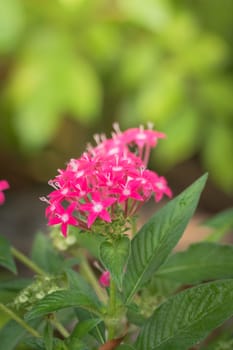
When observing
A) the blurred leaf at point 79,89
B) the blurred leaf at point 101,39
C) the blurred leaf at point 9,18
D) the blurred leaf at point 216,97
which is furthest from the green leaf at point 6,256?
the blurred leaf at point 216,97

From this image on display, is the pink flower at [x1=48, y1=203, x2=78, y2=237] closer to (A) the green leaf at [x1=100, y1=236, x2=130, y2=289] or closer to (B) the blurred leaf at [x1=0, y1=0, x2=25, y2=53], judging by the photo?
(A) the green leaf at [x1=100, y1=236, x2=130, y2=289]

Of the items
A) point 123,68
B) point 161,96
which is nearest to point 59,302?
point 161,96

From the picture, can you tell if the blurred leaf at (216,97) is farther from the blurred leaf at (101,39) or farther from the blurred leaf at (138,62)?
the blurred leaf at (101,39)

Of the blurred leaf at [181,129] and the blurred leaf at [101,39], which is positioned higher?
the blurred leaf at [101,39]

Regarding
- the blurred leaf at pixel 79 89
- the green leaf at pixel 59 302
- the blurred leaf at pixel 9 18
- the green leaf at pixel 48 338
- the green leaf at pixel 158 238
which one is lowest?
the green leaf at pixel 48 338

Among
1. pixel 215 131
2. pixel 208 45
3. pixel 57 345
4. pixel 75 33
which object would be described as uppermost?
pixel 75 33

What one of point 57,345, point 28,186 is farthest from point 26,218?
point 57,345

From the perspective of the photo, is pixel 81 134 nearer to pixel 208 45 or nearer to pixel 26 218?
pixel 26 218

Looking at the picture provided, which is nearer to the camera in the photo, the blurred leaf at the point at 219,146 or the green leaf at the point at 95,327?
the green leaf at the point at 95,327
